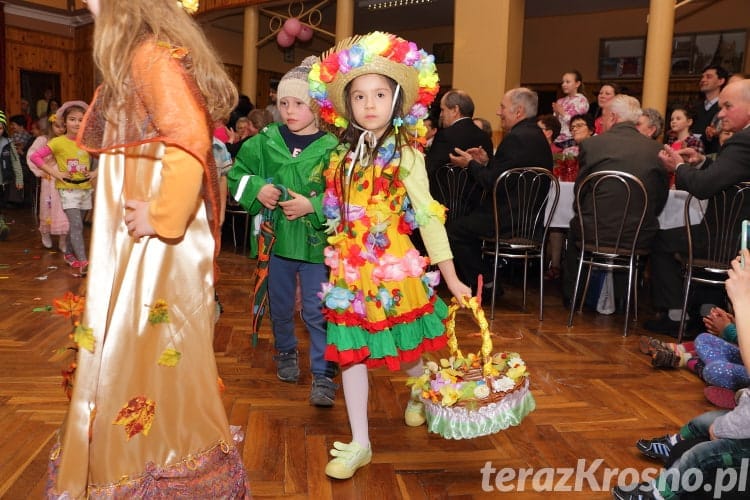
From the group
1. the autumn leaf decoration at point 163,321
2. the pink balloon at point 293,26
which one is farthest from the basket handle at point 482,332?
the pink balloon at point 293,26

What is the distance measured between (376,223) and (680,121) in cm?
378

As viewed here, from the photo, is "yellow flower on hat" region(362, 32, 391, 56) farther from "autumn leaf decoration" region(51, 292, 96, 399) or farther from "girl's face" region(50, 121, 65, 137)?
"girl's face" region(50, 121, 65, 137)

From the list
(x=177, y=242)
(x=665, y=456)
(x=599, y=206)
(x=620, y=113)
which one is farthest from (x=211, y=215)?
(x=620, y=113)

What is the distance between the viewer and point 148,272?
4.66 ft

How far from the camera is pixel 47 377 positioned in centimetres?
270

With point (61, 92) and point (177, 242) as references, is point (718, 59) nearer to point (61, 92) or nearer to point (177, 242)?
point (177, 242)

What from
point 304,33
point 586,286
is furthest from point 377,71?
point 304,33

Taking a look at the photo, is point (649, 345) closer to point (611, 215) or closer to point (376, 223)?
point (611, 215)

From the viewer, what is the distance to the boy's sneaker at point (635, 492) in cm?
175

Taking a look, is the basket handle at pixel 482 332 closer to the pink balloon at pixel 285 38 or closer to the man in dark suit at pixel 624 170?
the man in dark suit at pixel 624 170

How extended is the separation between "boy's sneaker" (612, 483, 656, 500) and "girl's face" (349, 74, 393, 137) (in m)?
1.27

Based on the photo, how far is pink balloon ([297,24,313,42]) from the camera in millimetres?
8923

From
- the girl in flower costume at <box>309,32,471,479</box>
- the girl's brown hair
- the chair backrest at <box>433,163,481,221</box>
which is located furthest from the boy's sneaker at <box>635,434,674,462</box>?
the chair backrest at <box>433,163,481,221</box>

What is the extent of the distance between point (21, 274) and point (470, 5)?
5.13 metres
